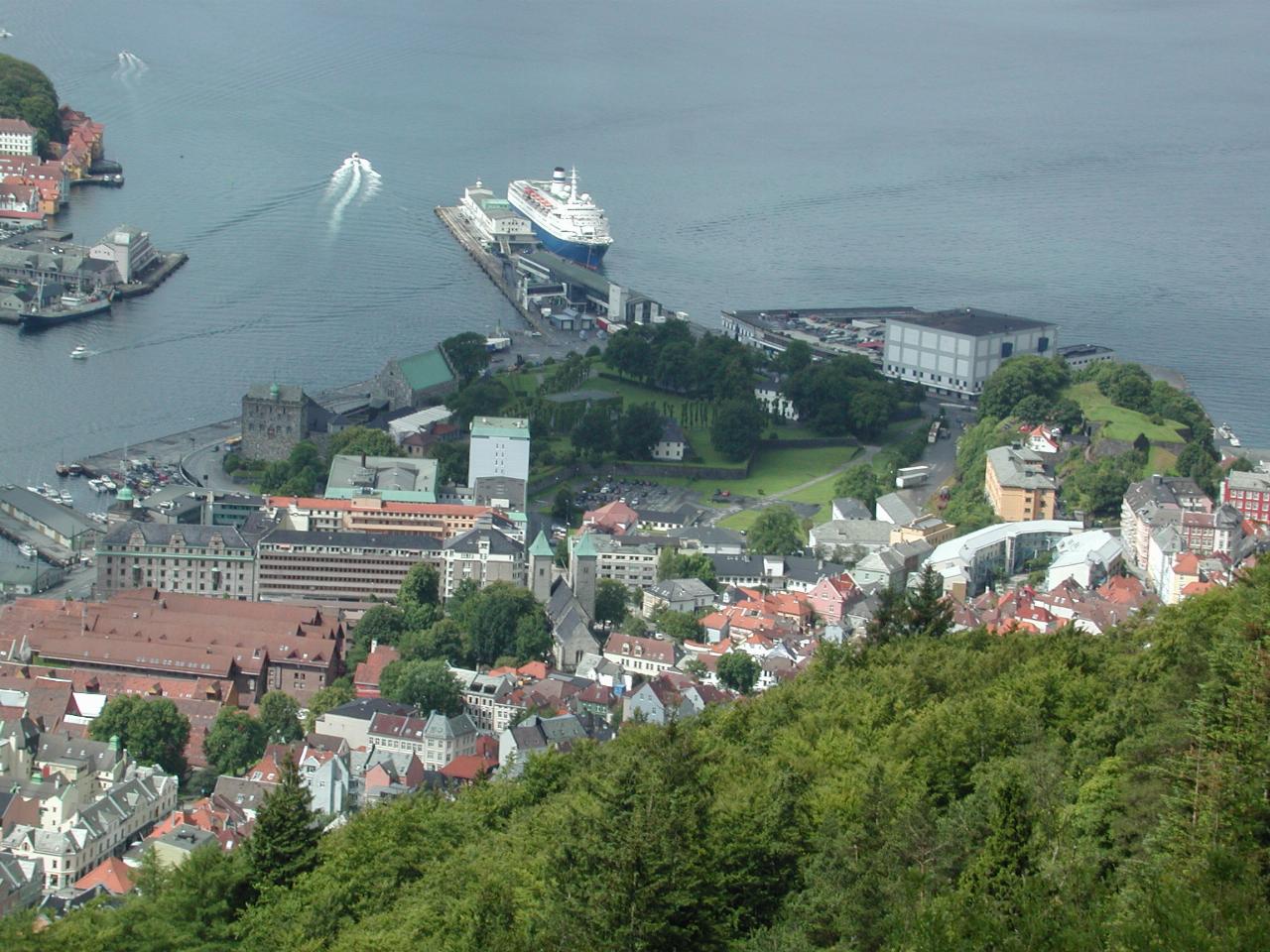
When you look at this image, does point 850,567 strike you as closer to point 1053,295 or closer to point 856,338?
point 856,338

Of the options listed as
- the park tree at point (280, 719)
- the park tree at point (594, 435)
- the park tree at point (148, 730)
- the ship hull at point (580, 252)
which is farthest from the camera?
the ship hull at point (580, 252)

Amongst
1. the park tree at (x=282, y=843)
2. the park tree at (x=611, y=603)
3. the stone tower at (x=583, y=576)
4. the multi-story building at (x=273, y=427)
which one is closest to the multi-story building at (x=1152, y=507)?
the park tree at (x=611, y=603)

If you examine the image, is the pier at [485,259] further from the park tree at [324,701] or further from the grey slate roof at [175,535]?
the park tree at [324,701]

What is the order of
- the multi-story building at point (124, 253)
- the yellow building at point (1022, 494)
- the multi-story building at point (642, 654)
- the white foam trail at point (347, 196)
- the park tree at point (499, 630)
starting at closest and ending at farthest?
the multi-story building at point (642, 654), the park tree at point (499, 630), the yellow building at point (1022, 494), the multi-story building at point (124, 253), the white foam trail at point (347, 196)

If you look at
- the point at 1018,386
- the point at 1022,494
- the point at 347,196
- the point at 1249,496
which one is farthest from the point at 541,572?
the point at 347,196

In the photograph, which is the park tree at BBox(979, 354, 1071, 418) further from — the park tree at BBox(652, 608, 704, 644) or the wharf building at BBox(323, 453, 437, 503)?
the park tree at BBox(652, 608, 704, 644)

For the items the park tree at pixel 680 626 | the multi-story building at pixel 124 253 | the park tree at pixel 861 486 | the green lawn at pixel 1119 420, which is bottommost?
the park tree at pixel 680 626

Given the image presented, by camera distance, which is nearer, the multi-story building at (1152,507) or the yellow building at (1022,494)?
the multi-story building at (1152,507)
